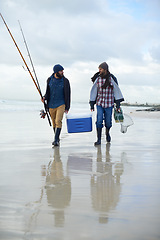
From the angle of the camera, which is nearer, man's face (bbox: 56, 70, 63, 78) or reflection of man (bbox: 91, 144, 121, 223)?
reflection of man (bbox: 91, 144, 121, 223)

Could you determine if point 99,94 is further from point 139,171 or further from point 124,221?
point 124,221

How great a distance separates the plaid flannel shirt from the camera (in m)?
5.96

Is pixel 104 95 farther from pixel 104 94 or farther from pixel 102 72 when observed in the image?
pixel 102 72

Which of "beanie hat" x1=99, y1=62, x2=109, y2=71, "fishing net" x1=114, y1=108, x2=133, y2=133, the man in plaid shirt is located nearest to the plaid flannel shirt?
Answer: the man in plaid shirt

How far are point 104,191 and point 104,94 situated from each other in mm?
3394

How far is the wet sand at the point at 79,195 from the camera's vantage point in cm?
196

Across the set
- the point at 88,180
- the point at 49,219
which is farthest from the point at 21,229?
the point at 88,180

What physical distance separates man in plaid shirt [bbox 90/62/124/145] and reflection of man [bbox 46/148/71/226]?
91.6 inches

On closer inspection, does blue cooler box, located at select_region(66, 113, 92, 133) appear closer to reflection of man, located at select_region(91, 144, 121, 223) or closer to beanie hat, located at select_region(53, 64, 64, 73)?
beanie hat, located at select_region(53, 64, 64, 73)

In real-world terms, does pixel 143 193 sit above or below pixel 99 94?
below

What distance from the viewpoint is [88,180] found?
3195 mm

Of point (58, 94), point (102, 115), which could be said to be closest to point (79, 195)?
point (58, 94)

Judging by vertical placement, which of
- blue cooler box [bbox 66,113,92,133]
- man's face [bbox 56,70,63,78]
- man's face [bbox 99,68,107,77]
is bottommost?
blue cooler box [bbox 66,113,92,133]

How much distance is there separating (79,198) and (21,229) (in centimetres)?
72
